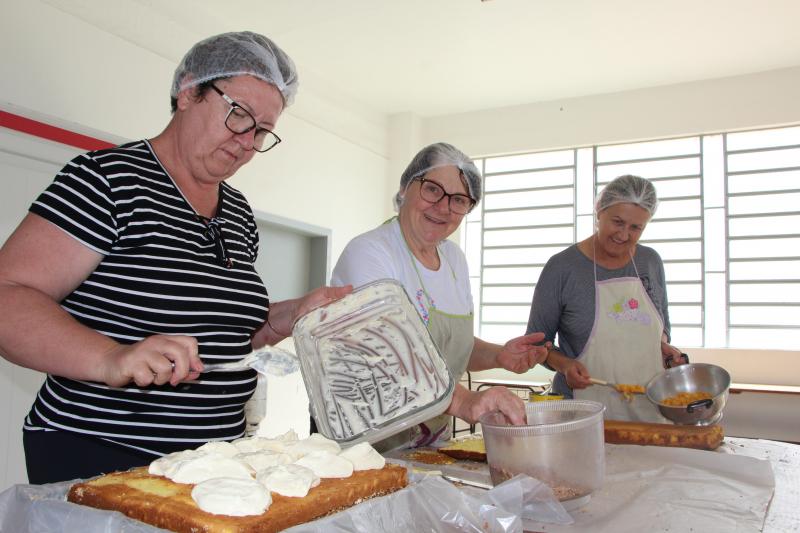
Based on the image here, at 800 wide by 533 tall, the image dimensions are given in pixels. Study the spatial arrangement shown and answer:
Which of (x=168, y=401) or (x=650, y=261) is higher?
(x=650, y=261)

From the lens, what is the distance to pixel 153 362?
97 centimetres

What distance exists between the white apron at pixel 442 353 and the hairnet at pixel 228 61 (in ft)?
2.74

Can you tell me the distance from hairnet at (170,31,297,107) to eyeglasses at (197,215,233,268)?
34 cm

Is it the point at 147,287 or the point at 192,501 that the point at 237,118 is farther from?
the point at 192,501

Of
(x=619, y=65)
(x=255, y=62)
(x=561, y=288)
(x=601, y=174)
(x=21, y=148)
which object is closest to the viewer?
(x=255, y=62)

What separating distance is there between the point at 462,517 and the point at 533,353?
3.70 feet

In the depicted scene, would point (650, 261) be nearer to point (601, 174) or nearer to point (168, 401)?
point (168, 401)

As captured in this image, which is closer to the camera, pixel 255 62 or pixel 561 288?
pixel 255 62

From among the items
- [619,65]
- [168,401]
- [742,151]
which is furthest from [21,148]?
[742,151]

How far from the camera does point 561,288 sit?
114 inches

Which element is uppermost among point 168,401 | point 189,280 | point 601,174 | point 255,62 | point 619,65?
point 619,65

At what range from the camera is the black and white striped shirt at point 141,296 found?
47.3 inches

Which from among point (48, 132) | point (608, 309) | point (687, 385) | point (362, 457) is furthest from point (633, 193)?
point (48, 132)

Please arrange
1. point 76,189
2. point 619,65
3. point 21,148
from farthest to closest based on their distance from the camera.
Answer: point 619,65, point 21,148, point 76,189
